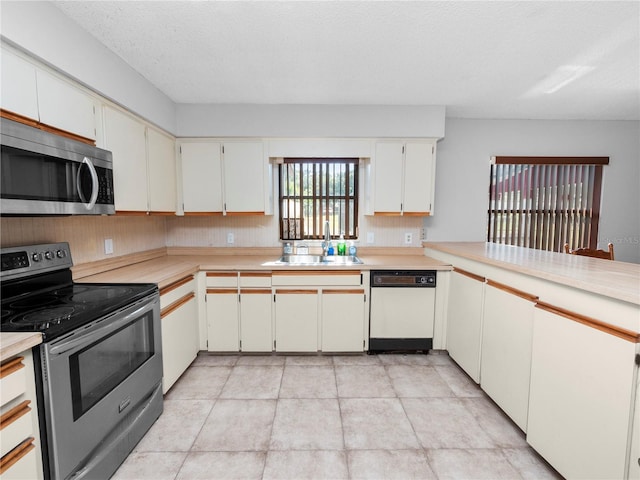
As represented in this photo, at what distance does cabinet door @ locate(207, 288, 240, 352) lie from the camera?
8.68ft

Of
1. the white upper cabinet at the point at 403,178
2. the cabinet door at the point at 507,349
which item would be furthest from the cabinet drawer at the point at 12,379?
the white upper cabinet at the point at 403,178

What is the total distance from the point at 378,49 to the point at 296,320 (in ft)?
7.16

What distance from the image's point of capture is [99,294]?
1.62 m

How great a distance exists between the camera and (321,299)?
266cm

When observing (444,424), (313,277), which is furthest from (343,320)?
(444,424)

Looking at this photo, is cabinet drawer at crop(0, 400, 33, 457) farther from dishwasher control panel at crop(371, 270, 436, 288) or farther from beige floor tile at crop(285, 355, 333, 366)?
dishwasher control panel at crop(371, 270, 436, 288)

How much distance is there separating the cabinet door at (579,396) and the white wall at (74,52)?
2783 mm

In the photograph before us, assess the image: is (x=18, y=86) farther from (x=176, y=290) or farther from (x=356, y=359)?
(x=356, y=359)

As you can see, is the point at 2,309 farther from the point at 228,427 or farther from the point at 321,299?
the point at 321,299

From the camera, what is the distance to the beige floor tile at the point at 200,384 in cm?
214

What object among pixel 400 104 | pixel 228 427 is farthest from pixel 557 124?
pixel 228 427

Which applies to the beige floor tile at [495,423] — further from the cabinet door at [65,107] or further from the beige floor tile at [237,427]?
the cabinet door at [65,107]

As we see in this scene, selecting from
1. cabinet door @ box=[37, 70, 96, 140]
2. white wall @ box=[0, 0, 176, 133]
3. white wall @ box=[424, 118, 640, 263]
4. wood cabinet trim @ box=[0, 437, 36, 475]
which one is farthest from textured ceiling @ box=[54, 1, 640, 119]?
wood cabinet trim @ box=[0, 437, 36, 475]

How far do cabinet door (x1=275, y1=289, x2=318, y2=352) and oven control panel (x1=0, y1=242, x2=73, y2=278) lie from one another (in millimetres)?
1506
